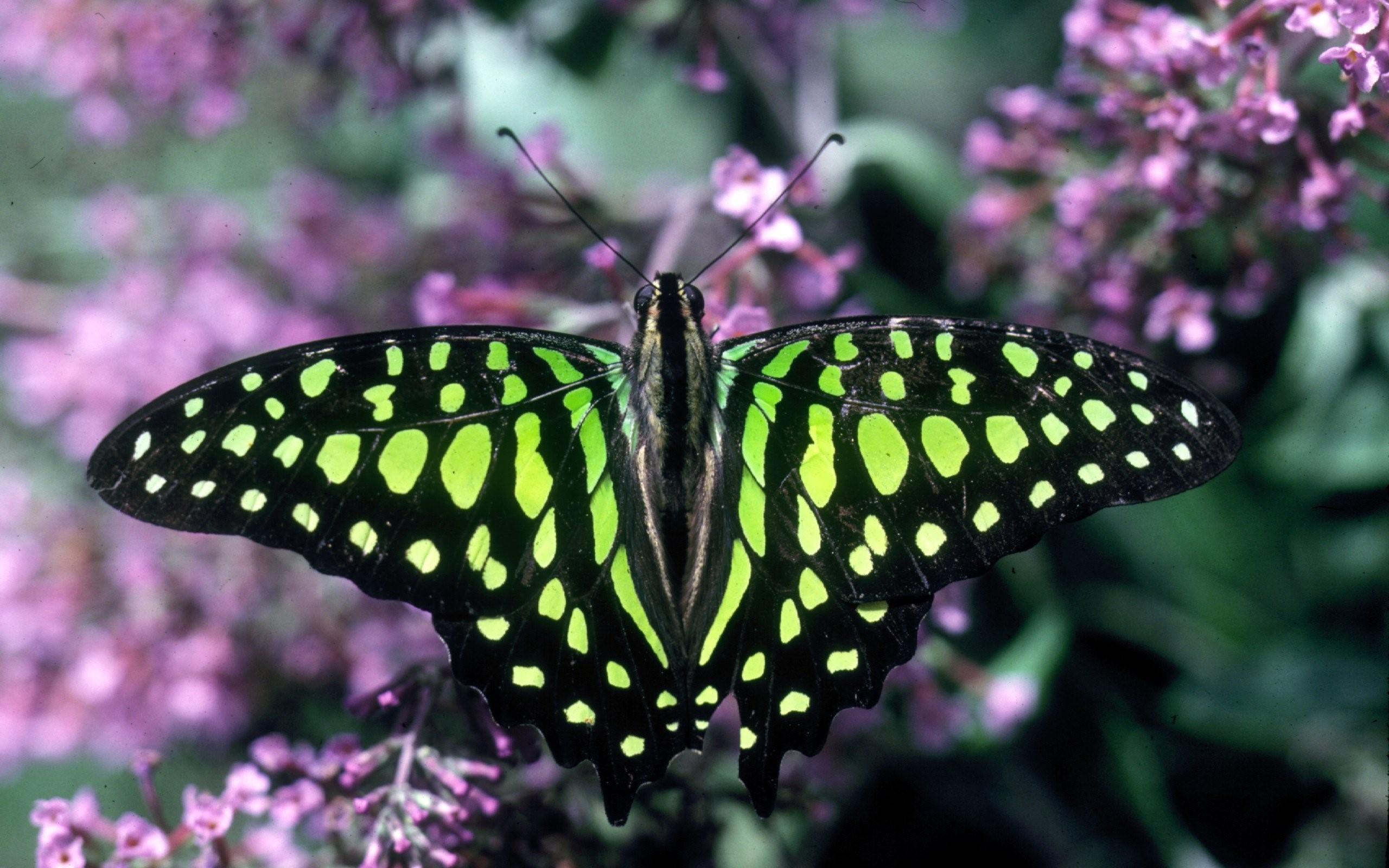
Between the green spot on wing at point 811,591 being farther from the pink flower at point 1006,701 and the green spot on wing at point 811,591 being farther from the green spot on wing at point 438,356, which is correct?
the pink flower at point 1006,701

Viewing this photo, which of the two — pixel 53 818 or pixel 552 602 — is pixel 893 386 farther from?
pixel 53 818

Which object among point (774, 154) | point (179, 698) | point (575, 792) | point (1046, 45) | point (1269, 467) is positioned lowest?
point (179, 698)

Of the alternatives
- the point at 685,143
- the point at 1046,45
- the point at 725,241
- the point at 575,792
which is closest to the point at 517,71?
the point at 685,143

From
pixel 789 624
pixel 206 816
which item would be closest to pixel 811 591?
pixel 789 624

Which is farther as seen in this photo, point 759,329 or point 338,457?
point 759,329

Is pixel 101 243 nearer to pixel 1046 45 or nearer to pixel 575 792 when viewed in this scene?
pixel 575 792
